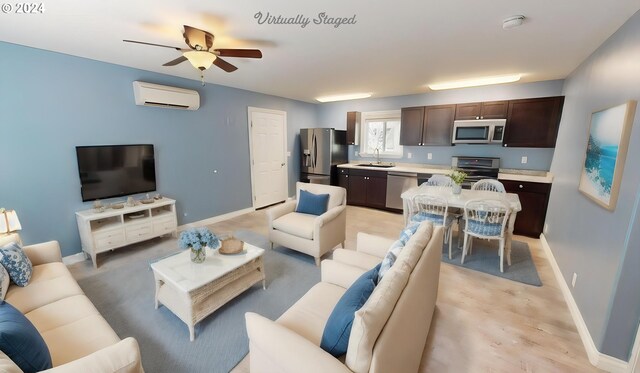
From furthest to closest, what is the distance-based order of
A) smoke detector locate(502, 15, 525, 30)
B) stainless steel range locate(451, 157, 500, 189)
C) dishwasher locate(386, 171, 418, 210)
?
dishwasher locate(386, 171, 418, 210), stainless steel range locate(451, 157, 500, 189), smoke detector locate(502, 15, 525, 30)

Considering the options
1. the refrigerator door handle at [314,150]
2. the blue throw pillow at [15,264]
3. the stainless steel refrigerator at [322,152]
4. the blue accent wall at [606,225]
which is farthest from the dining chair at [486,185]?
the blue throw pillow at [15,264]

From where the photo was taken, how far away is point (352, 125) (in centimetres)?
591

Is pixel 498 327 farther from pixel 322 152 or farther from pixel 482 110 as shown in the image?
pixel 322 152

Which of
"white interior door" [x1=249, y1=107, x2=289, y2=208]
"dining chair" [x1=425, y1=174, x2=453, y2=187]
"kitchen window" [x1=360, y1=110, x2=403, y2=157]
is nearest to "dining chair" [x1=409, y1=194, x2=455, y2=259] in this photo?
"dining chair" [x1=425, y1=174, x2=453, y2=187]

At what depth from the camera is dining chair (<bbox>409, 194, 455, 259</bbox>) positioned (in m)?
3.10

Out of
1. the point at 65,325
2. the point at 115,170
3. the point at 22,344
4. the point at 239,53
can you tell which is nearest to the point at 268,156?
the point at 115,170

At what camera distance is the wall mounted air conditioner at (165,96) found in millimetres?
3377

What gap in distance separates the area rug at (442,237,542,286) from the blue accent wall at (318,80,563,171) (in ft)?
5.09

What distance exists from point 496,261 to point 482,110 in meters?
2.61

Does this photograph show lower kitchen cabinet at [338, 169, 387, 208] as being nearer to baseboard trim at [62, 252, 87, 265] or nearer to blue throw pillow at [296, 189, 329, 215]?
blue throw pillow at [296, 189, 329, 215]

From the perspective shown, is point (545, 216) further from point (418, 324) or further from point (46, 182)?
point (46, 182)

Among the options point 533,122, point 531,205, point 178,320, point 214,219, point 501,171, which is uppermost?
point 533,122

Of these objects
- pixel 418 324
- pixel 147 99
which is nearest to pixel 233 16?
pixel 147 99

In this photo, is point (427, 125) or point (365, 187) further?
point (365, 187)
